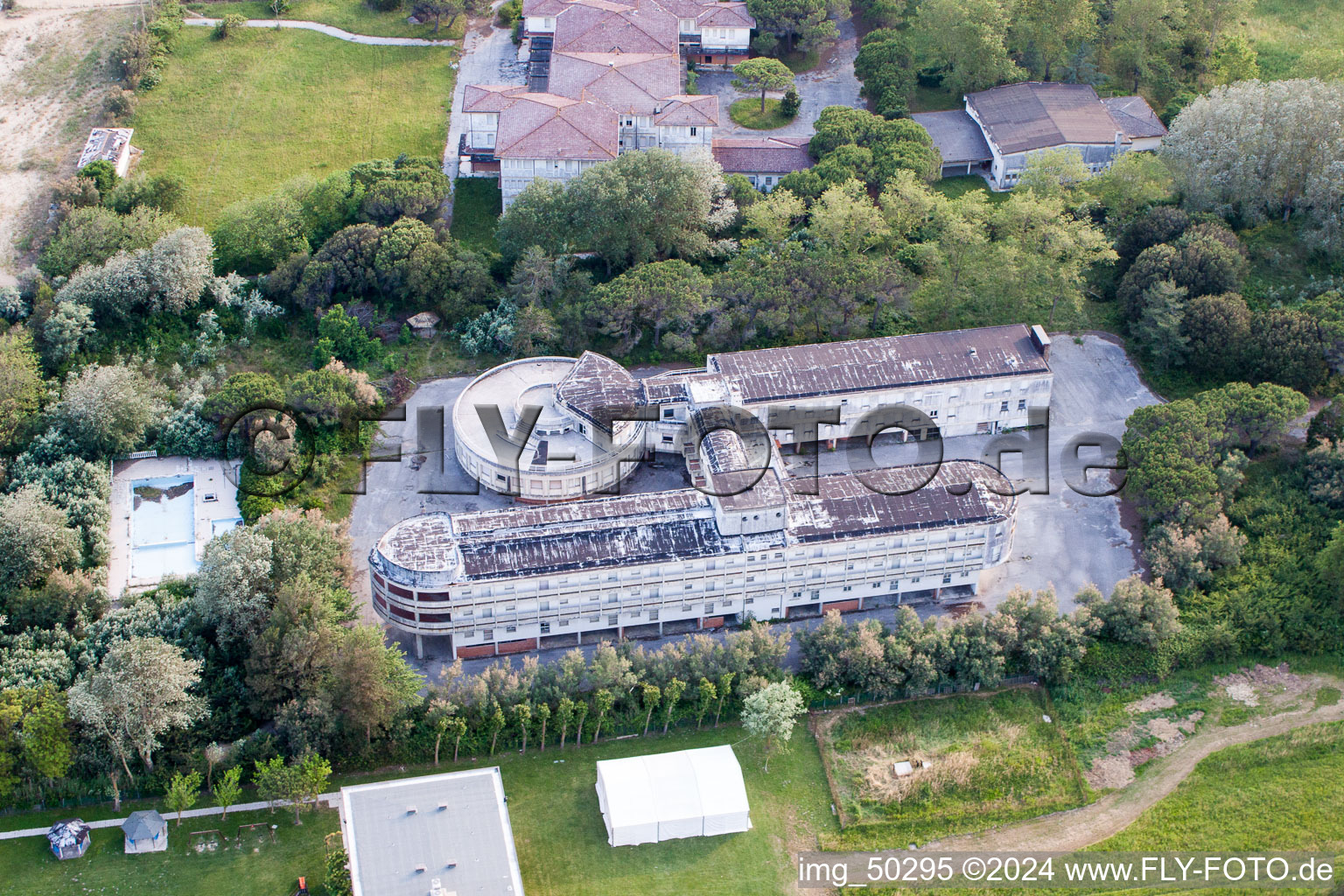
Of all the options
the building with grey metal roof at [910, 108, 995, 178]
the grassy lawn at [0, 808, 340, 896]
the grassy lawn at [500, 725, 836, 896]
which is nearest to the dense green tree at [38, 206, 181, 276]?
the grassy lawn at [0, 808, 340, 896]

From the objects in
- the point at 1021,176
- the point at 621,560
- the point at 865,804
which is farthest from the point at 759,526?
the point at 1021,176

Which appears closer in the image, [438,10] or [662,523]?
[662,523]

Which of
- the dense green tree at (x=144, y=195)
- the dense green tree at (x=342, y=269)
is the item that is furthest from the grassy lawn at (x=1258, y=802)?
the dense green tree at (x=144, y=195)

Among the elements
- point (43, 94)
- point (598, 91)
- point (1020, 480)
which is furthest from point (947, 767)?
point (43, 94)

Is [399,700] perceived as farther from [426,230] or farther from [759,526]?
[426,230]

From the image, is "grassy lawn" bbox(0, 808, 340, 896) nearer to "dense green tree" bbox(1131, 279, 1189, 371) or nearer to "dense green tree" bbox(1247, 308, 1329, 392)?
"dense green tree" bbox(1131, 279, 1189, 371)

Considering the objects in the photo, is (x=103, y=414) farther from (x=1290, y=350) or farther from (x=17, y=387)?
(x=1290, y=350)

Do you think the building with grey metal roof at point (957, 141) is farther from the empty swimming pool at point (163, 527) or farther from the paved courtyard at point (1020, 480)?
the empty swimming pool at point (163, 527)
